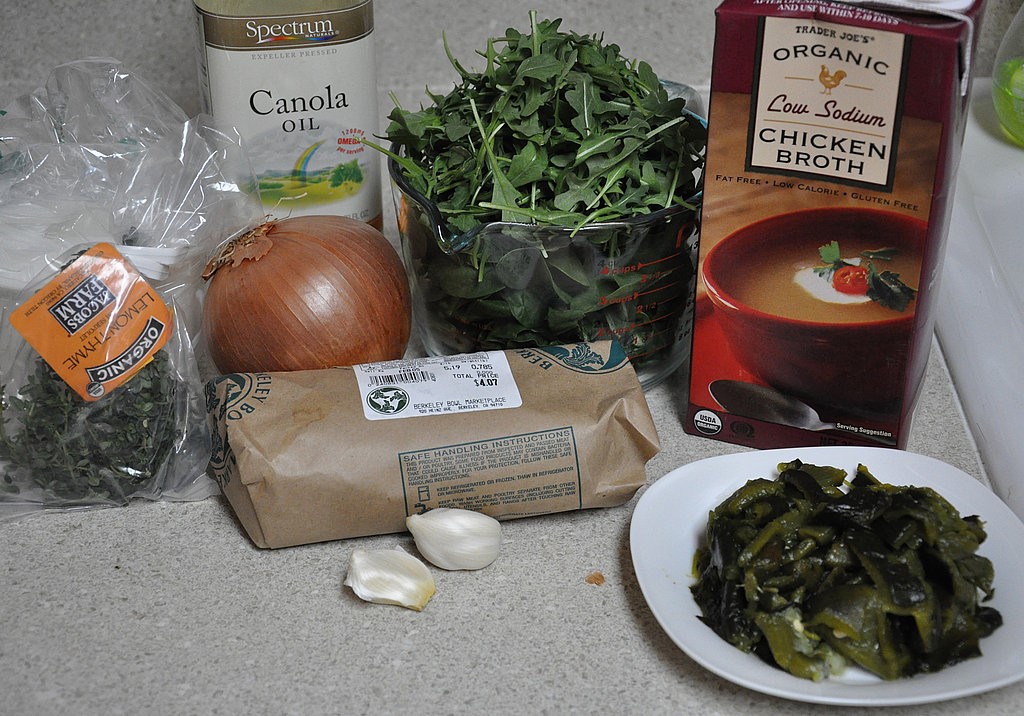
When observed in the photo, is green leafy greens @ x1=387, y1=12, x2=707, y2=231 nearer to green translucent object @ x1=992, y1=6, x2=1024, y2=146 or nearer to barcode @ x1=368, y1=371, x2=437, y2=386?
barcode @ x1=368, y1=371, x2=437, y2=386

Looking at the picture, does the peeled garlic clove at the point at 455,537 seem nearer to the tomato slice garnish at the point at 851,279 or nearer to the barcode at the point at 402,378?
the barcode at the point at 402,378

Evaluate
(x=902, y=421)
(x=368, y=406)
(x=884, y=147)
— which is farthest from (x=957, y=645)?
(x=368, y=406)

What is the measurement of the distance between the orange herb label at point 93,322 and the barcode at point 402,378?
0.58ft

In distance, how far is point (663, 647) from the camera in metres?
0.75

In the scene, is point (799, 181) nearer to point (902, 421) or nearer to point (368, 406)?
point (902, 421)

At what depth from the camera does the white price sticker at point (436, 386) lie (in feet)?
2.75

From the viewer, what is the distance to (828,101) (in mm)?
763

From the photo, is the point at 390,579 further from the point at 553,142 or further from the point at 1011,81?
the point at 1011,81

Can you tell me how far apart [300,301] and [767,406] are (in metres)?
0.41

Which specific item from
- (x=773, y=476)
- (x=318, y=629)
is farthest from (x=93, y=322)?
(x=773, y=476)

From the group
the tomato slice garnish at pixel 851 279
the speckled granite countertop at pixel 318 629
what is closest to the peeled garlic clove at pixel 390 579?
the speckled granite countertop at pixel 318 629

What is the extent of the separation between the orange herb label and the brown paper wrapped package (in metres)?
0.08

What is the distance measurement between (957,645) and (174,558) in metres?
0.57

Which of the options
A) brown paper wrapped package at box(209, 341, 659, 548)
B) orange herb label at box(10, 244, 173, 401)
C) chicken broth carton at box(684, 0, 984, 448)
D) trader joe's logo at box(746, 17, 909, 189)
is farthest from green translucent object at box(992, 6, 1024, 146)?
orange herb label at box(10, 244, 173, 401)
